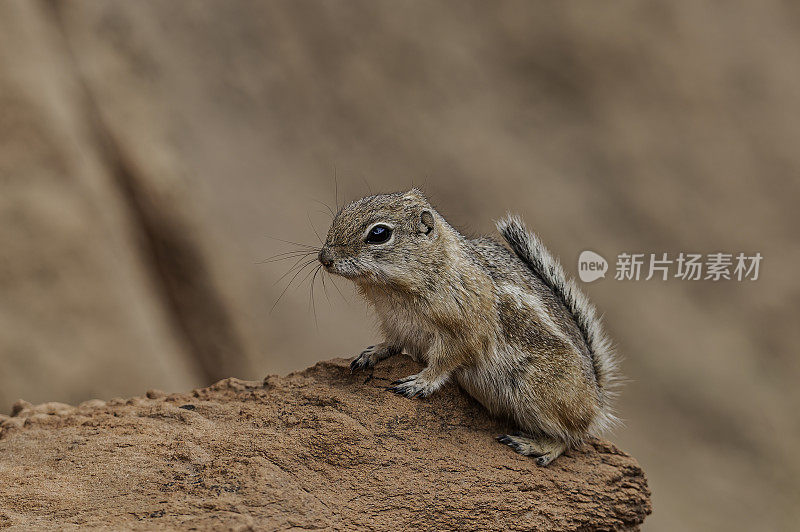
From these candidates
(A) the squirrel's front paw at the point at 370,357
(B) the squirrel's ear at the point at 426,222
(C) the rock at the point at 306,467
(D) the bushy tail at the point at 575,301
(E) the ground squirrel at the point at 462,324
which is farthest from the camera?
(D) the bushy tail at the point at 575,301

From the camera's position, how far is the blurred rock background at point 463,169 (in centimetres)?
776

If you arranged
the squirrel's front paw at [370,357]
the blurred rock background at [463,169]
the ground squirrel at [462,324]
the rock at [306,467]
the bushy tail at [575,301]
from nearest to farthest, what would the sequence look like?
the rock at [306,467] → the ground squirrel at [462,324] → the squirrel's front paw at [370,357] → the bushy tail at [575,301] → the blurred rock background at [463,169]

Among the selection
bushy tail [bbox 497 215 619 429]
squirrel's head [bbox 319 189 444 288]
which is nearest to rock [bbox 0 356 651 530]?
bushy tail [bbox 497 215 619 429]

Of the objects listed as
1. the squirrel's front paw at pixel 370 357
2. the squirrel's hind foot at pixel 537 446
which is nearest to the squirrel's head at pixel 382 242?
the squirrel's front paw at pixel 370 357

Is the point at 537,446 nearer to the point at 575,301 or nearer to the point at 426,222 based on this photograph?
the point at 575,301

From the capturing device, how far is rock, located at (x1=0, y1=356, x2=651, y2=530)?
3.19m

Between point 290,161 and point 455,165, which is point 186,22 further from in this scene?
point 455,165

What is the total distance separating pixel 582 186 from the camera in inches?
364

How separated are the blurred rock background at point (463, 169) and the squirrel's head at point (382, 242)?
3.90 m

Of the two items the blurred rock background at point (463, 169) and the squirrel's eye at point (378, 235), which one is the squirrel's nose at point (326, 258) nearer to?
the squirrel's eye at point (378, 235)

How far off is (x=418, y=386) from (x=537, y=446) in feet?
2.19

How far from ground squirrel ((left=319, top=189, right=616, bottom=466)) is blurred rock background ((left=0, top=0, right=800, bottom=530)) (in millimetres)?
3850

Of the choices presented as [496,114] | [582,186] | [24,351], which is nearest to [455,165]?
[496,114]

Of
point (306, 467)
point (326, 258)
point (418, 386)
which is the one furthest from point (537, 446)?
point (326, 258)
